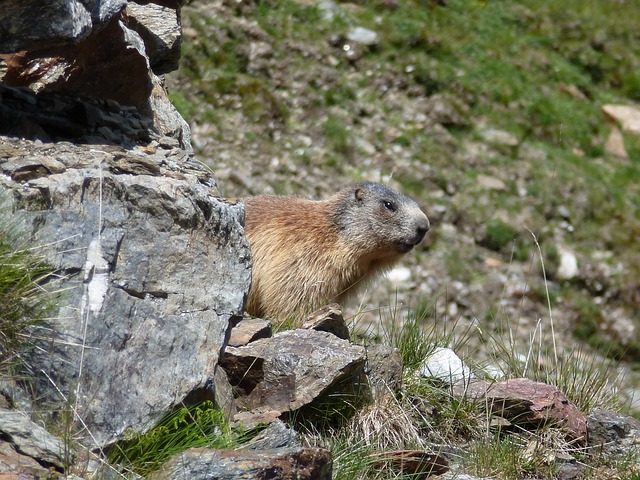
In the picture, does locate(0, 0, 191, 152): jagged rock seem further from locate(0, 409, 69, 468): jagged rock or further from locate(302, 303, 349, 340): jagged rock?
locate(0, 409, 69, 468): jagged rock

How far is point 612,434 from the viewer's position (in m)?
→ 6.33

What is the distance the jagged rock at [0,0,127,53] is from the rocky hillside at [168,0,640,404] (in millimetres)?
8588

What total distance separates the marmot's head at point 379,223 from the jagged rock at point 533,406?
304 centimetres

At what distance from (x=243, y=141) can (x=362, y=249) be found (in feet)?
19.7

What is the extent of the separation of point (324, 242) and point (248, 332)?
3.10 metres

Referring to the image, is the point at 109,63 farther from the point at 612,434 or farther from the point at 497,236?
the point at 497,236

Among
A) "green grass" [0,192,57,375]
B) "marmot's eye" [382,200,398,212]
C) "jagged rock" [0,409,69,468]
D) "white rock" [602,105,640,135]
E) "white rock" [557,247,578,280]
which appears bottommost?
"white rock" [557,247,578,280]

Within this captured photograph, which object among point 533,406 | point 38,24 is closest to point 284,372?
point 533,406

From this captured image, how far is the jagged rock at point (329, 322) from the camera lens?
6426mm

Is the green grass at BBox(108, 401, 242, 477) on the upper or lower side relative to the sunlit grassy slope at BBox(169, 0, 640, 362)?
upper

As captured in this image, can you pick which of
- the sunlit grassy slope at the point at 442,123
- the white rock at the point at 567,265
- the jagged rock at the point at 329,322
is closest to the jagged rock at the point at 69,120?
the jagged rock at the point at 329,322

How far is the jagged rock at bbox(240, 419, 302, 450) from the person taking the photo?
4.85 metres

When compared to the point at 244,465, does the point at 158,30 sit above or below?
above

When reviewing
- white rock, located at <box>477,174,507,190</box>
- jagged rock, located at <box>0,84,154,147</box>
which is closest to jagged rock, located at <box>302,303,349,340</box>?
jagged rock, located at <box>0,84,154,147</box>
